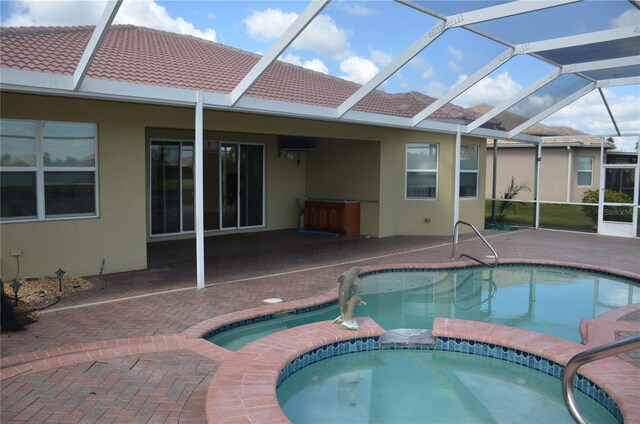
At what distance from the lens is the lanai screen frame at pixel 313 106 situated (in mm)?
7168

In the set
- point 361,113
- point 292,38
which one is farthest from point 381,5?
point 361,113

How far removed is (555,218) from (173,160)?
16584 millimetres

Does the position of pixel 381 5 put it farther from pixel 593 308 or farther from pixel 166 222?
pixel 166 222

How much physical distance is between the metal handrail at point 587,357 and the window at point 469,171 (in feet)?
41.6

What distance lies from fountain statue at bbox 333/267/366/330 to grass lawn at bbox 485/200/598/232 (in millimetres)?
14207

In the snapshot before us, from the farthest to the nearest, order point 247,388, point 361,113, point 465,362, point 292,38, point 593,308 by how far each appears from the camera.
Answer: point 361,113 < point 593,308 < point 292,38 < point 465,362 < point 247,388

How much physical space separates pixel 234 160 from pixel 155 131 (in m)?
2.62

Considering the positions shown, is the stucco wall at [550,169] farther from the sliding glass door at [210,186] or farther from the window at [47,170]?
the window at [47,170]

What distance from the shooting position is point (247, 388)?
463 centimetres

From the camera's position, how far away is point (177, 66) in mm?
11422

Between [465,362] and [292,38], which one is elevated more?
[292,38]

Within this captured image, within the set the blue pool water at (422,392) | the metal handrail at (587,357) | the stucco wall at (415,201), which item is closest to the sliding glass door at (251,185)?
the stucco wall at (415,201)

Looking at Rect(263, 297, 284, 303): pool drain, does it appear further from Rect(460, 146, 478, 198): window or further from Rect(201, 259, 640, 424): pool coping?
Rect(460, 146, 478, 198): window

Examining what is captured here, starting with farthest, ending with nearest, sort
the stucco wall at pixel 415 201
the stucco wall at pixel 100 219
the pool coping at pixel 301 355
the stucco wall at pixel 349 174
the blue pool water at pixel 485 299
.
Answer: the stucco wall at pixel 415 201 < the stucco wall at pixel 349 174 < the stucco wall at pixel 100 219 < the blue pool water at pixel 485 299 < the pool coping at pixel 301 355
